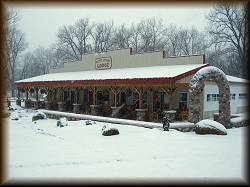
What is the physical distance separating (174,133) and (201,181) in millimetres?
7499

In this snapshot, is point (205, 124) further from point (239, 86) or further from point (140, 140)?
point (239, 86)

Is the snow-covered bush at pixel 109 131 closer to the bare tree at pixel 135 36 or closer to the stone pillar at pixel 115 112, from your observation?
the stone pillar at pixel 115 112

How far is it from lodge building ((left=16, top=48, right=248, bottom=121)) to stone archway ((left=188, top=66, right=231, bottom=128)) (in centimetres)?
91

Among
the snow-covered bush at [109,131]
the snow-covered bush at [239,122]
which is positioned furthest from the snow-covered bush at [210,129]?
the snow-covered bush at [109,131]

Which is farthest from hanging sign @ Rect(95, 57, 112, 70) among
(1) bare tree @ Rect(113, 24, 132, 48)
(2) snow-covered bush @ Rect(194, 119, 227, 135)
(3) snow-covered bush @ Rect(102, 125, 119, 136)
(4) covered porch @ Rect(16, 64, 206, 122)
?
(1) bare tree @ Rect(113, 24, 132, 48)

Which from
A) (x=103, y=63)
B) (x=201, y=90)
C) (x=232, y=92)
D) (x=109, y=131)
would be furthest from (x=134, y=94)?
(x=109, y=131)

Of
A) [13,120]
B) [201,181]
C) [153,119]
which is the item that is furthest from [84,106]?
[201,181]

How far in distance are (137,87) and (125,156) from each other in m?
11.0

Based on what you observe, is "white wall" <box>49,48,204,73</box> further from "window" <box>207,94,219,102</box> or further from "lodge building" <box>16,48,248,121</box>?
"window" <box>207,94,219,102</box>

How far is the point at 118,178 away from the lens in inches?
306

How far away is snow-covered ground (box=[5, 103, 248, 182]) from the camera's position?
814 centimetres

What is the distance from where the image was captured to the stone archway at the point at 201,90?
1777 cm

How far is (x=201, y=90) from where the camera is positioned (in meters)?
18.4

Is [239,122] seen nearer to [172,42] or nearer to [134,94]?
[134,94]
